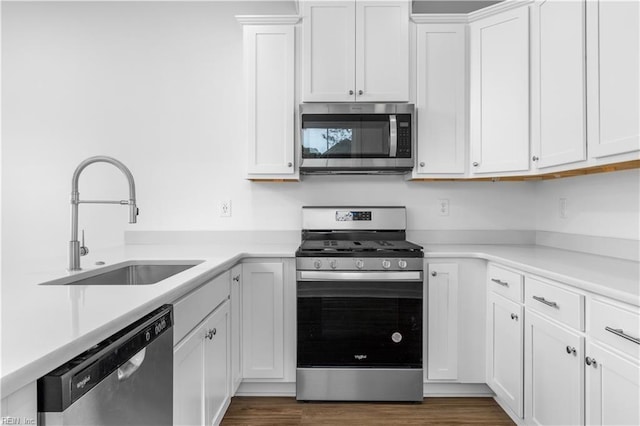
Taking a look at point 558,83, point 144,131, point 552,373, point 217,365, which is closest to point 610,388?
point 552,373

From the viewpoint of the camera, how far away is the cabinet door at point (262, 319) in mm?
2283

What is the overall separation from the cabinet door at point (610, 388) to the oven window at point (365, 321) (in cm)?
92

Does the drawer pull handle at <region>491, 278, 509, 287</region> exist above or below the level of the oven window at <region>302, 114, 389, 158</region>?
below

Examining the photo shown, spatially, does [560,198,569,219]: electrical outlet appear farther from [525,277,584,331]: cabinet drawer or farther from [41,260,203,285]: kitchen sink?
[41,260,203,285]: kitchen sink

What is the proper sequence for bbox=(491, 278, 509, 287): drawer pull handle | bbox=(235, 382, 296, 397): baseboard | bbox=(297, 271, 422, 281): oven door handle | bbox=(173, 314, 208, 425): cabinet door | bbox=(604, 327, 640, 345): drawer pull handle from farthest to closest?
bbox=(235, 382, 296, 397): baseboard, bbox=(297, 271, 422, 281): oven door handle, bbox=(491, 278, 509, 287): drawer pull handle, bbox=(173, 314, 208, 425): cabinet door, bbox=(604, 327, 640, 345): drawer pull handle

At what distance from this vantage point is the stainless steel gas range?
2195 millimetres

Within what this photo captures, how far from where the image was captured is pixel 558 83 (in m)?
1.93

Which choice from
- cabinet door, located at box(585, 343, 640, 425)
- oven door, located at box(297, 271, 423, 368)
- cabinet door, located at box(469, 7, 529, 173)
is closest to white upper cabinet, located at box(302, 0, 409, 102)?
cabinet door, located at box(469, 7, 529, 173)

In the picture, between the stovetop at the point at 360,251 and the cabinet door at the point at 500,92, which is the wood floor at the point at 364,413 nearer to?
the stovetop at the point at 360,251

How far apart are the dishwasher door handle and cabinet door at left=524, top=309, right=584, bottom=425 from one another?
1503 mm

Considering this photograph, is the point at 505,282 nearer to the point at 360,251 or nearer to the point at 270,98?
the point at 360,251

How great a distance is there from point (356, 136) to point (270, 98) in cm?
61

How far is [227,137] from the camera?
110 inches

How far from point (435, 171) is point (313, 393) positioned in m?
1.56
